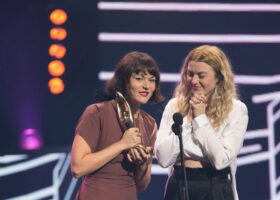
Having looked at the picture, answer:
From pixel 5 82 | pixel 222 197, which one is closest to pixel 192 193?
pixel 222 197

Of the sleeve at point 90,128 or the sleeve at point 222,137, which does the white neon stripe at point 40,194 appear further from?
the sleeve at point 222,137

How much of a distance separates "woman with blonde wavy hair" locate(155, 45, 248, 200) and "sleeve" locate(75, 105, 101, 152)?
0.37m

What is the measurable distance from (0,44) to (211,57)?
2.85 meters

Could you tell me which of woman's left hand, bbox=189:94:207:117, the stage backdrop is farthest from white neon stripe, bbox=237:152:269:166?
woman's left hand, bbox=189:94:207:117

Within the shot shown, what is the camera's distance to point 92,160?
2133 millimetres

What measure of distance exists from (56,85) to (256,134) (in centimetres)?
216

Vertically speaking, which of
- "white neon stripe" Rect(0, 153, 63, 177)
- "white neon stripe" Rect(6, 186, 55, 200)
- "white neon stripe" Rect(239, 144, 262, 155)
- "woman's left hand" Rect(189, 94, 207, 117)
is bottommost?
"white neon stripe" Rect(6, 186, 55, 200)

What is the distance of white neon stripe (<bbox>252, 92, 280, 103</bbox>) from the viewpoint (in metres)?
4.32

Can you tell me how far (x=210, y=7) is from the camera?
171 inches

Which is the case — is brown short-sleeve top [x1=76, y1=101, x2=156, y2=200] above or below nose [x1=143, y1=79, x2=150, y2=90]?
below

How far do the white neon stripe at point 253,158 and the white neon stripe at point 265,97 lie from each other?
556 millimetres

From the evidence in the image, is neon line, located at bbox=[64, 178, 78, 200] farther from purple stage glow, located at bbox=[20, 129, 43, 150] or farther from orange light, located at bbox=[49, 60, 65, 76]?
orange light, located at bbox=[49, 60, 65, 76]

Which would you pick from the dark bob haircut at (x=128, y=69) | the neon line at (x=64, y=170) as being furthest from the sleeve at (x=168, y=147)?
the neon line at (x=64, y=170)

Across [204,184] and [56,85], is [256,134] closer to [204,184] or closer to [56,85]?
[56,85]
